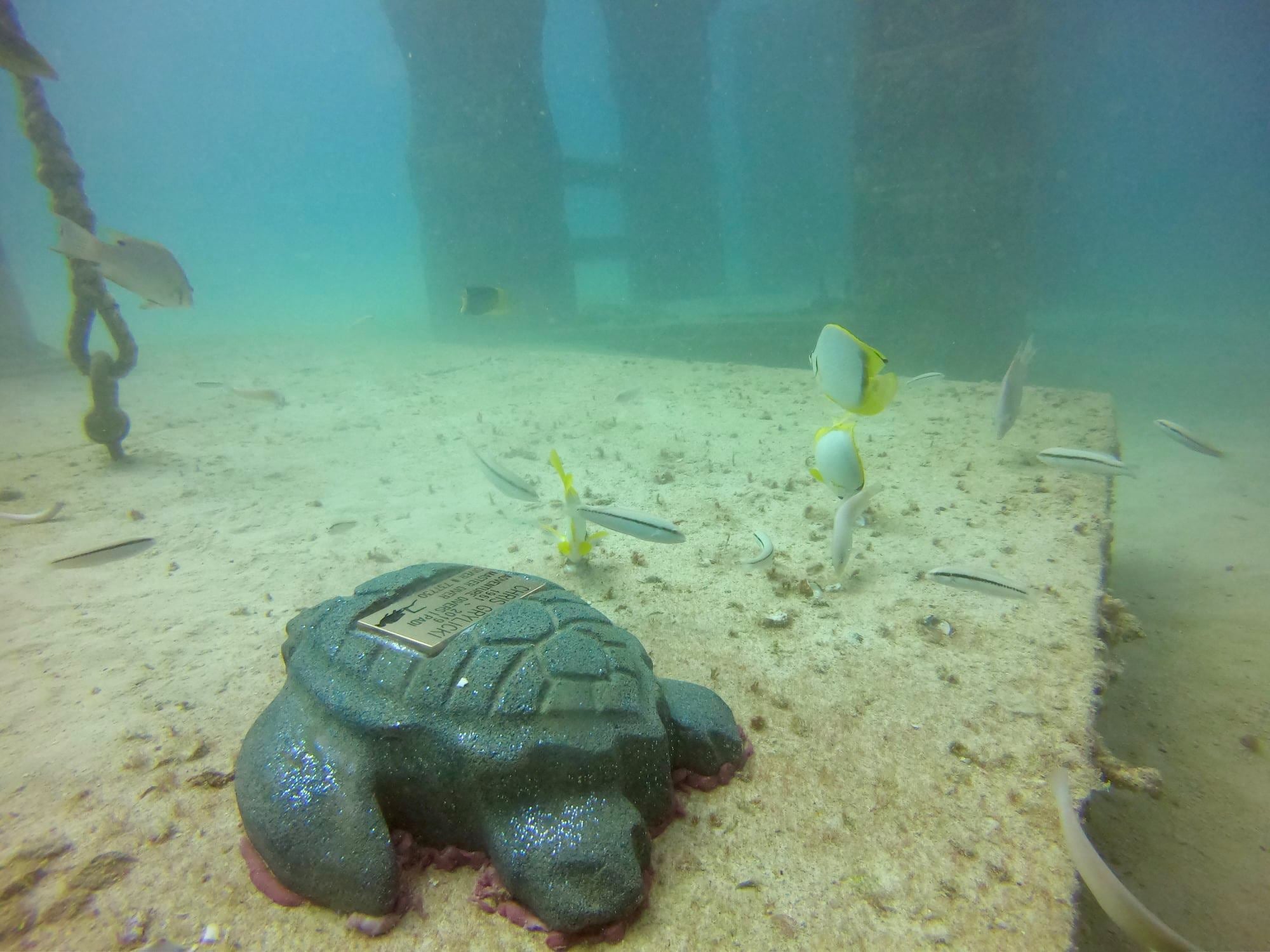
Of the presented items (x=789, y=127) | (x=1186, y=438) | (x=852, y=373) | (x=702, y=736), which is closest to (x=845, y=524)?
(x=852, y=373)

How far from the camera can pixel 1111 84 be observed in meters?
65.4

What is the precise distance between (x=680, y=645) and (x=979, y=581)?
1.69m

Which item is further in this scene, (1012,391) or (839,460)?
(1012,391)

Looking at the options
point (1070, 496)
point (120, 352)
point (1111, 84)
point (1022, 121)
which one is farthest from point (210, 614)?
point (1111, 84)

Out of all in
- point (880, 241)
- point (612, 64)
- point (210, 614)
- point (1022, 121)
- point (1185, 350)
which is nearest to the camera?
point (210, 614)

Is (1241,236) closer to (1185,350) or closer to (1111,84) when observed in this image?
(1111,84)

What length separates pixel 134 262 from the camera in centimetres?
504

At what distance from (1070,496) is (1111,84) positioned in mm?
92175

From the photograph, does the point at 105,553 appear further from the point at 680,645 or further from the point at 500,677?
the point at 680,645

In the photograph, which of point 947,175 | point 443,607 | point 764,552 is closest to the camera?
point 443,607

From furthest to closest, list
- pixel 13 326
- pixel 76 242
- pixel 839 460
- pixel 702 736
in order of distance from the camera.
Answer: pixel 13 326 < pixel 76 242 < pixel 839 460 < pixel 702 736

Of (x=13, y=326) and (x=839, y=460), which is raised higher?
(x=13, y=326)

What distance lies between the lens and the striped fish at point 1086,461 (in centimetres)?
410

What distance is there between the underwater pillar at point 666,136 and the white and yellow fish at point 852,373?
20.6 meters
